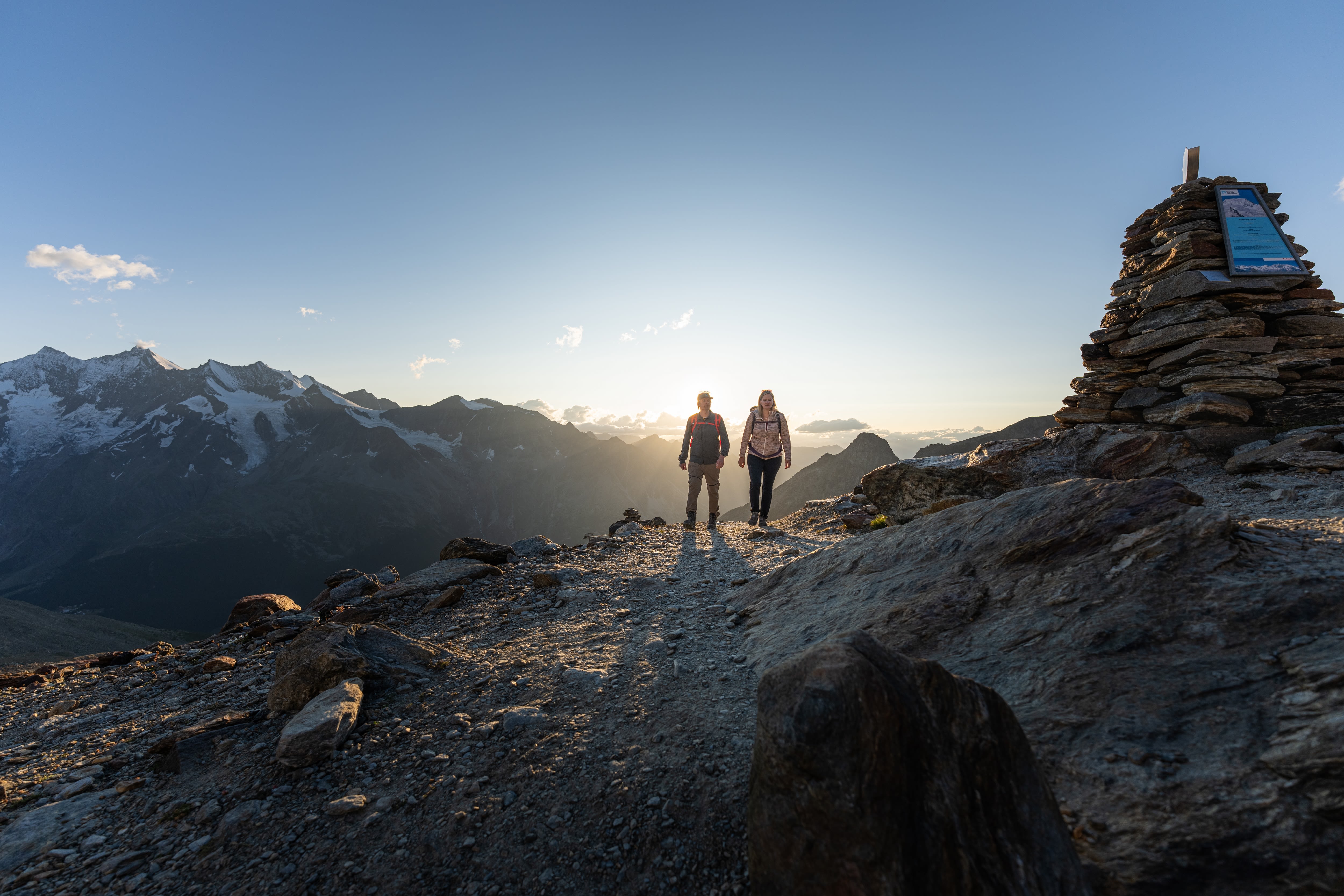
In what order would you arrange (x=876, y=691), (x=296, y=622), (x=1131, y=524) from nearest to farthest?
(x=876, y=691) < (x=1131, y=524) < (x=296, y=622)

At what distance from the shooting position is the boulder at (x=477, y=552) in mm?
12492

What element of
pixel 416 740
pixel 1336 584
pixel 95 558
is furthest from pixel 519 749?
A: pixel 95 558

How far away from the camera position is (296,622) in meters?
9.66

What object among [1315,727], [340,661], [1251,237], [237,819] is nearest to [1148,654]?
[1315,727]

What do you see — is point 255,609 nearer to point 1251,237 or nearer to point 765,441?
point 765,441

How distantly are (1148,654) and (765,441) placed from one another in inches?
471

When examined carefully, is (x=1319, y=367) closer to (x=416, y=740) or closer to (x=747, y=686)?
(x=747, y=686)

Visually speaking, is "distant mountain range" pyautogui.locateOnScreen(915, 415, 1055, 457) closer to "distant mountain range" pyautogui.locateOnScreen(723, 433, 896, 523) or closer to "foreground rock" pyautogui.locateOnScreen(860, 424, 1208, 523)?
"distant mountain range" pyautogui.locateOnScreen(723, 433, 896, 523)

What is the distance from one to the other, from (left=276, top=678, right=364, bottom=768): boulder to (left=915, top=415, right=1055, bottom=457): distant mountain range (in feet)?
136

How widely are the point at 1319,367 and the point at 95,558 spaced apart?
957ft

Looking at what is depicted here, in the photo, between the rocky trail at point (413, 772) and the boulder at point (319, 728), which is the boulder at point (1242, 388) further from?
the boulder at point (319, 728)

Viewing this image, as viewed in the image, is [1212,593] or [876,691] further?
[1212,593]

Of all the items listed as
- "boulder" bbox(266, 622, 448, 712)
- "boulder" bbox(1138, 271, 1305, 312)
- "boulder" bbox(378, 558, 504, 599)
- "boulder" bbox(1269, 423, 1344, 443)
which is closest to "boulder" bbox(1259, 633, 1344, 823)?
"boulder" bbox(266, 622, 448, 712)

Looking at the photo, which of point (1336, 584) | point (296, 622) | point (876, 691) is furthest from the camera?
point (296, 622)
